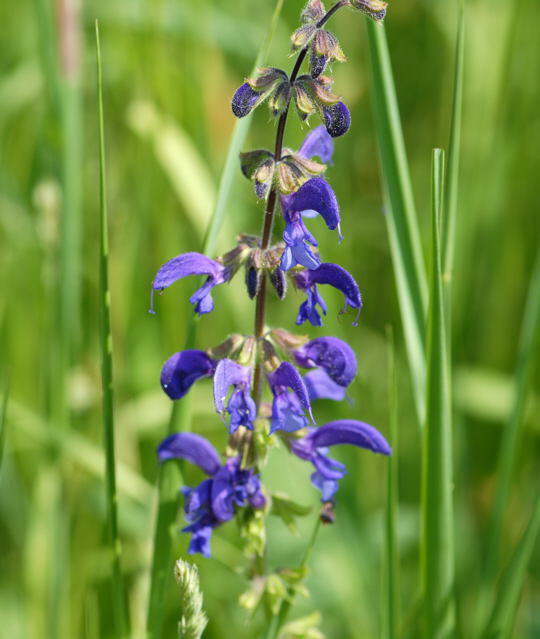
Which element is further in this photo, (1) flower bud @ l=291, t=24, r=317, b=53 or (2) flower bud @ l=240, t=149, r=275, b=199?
(2) flower bud @ l=240, t=149, r=275, b=199

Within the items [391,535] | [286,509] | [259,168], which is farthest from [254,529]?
[259,168]

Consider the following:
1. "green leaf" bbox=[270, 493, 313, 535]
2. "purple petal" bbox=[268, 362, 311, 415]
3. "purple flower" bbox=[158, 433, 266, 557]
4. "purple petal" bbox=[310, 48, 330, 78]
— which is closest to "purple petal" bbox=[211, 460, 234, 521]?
"purple flower" bbox=[158, 433, 266, 557]

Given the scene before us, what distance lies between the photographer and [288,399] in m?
1.74

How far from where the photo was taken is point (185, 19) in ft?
11.5

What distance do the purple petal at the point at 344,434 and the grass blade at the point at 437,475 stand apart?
0.66 ft

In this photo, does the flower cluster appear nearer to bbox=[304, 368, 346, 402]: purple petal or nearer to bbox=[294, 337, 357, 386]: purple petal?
bbox=[294, 337, 357, 386]: purple petal

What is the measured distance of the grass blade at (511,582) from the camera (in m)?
1.67

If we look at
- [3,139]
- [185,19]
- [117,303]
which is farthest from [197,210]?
[3,139]

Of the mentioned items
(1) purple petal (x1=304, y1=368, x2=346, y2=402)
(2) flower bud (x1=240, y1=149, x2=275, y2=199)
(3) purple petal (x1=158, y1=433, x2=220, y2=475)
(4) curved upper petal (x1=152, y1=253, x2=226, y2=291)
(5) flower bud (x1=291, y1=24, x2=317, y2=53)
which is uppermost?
(5) flower bud (x1=291, y1=24, x2=317, y2=53)

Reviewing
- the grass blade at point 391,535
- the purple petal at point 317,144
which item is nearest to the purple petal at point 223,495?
the grass blade at point 391,535

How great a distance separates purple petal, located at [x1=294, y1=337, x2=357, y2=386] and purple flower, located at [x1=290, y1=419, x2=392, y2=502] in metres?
0.14

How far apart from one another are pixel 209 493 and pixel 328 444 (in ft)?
1.04

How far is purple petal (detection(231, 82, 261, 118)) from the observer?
1612 millimetres

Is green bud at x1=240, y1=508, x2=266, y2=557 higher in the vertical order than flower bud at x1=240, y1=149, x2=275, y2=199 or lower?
lower
